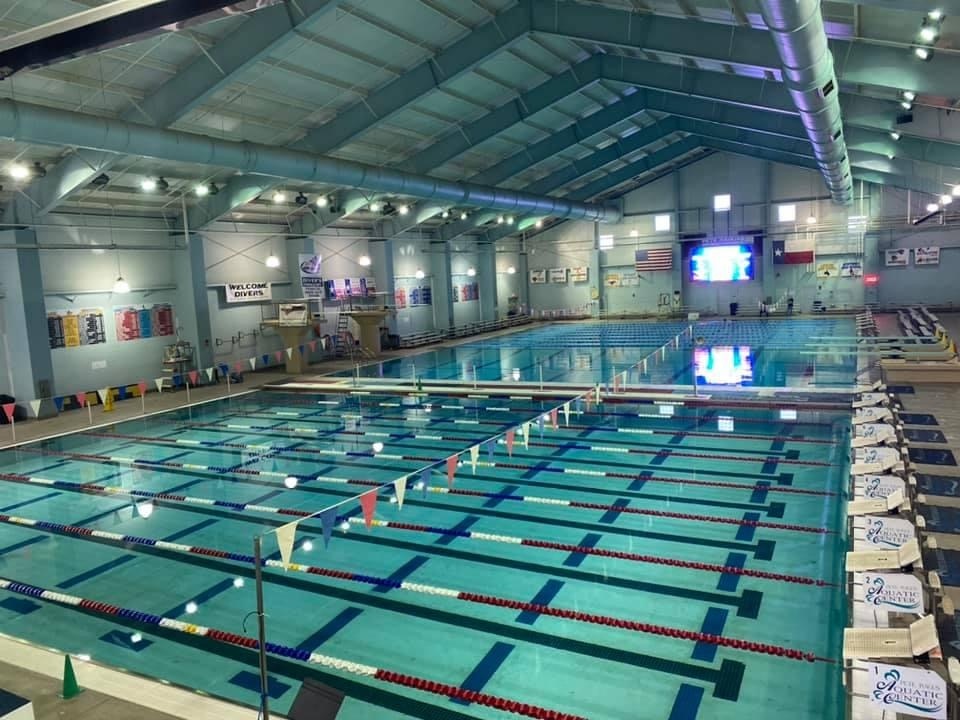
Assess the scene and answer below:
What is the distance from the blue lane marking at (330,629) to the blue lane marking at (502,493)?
2.71 m

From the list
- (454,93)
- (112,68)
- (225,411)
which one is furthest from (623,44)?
(225,411)

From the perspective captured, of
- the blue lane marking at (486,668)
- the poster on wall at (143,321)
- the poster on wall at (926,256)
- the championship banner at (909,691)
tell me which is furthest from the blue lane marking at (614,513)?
the poster on wall at (926,256)

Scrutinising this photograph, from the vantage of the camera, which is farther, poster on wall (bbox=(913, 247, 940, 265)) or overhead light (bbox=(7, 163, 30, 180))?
Answer: poster on wall (bbox=(913, 247, 940, 265))

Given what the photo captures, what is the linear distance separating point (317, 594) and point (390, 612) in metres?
0.79

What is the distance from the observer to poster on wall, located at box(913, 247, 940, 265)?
26312mm

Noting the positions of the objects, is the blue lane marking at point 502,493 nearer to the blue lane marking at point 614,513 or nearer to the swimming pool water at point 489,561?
the swimming pool water at point 489,561

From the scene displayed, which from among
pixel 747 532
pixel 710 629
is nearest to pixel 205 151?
pixel 747 532

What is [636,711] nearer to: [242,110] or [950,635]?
[950,635]

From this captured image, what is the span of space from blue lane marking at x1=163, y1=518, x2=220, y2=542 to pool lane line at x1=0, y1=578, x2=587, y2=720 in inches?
52.2

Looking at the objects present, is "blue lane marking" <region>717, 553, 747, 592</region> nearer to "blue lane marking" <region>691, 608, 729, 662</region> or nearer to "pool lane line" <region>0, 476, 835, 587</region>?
"pool lane line" <region>0, 476, 835, 587</region>

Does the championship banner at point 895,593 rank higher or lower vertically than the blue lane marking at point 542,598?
higher

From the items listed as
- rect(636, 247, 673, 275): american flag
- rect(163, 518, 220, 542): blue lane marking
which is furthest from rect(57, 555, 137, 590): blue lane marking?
rect(636, 247, 673, 275): american flag

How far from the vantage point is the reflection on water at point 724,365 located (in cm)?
1447

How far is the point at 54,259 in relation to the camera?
1488 cm
